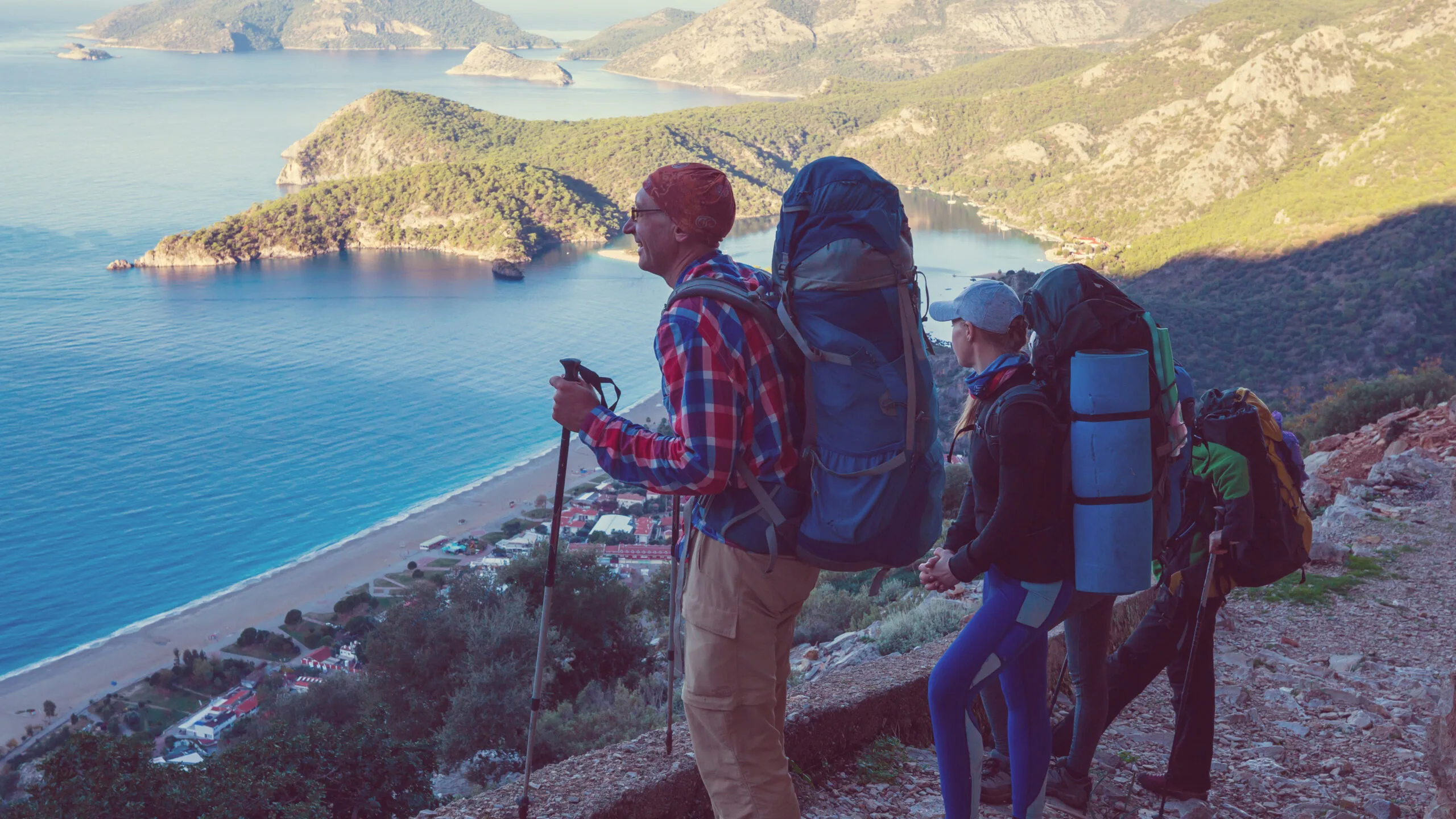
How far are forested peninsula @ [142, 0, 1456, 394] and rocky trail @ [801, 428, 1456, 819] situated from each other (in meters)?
28.6

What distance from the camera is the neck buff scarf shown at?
2047mm

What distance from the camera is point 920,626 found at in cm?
460

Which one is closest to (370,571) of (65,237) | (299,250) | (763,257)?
(763,257)

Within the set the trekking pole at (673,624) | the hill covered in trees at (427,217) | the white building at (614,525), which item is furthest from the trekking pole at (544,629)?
the hill covered in trees at (427,217)

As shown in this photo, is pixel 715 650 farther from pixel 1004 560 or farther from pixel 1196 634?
pixel 1196 634

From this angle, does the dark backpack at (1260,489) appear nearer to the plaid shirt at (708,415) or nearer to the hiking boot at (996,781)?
the hiking boot at (996,781)

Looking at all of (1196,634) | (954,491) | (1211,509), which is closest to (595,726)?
(1196,634)

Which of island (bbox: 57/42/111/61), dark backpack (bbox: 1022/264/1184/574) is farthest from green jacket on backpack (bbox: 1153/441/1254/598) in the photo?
→ island (bbox: 57/42/111/61)

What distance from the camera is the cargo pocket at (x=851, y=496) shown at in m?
1.57

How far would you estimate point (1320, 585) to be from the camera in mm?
4898

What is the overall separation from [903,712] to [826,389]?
1.64 m

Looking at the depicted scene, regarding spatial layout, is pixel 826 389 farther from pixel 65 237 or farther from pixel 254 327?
pixel 65 237

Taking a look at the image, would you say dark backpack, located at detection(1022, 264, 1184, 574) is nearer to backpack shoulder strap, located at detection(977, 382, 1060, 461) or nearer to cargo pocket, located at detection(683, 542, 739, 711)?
backpack shoulder strap, located at detection(977, 382, 1060, 461)

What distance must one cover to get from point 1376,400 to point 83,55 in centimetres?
23497
